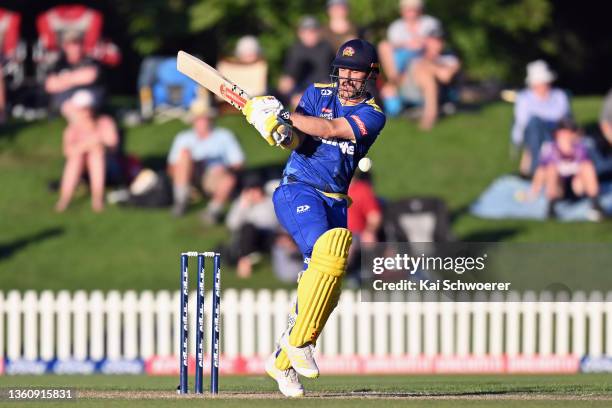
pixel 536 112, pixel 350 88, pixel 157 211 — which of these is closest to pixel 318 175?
pixel 350 88

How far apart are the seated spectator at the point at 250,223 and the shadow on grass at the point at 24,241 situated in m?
2.67

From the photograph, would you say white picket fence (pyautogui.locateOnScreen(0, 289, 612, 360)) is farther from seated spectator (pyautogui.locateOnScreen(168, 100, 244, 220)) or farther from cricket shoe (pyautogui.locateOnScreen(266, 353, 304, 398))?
cricket shoe (pyautogui.locateOnScreen(266, 353, 304, 398))

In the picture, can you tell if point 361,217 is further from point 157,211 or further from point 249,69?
point 249,69

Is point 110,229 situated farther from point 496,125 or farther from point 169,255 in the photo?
point 496,125

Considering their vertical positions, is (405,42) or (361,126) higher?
(405,42)

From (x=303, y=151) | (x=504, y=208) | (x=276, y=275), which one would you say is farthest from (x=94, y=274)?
(x=303, y=151)

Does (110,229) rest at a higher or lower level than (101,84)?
lower

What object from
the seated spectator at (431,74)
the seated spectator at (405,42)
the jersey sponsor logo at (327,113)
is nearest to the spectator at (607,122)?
the seated spectator at (431,74)

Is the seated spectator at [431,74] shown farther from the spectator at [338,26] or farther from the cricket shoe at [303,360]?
the cricket shoe at [303,360]

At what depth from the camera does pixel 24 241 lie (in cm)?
1808

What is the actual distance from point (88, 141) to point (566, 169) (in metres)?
5.98

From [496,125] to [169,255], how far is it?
5445 millimetres

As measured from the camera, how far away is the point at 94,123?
18.2 m

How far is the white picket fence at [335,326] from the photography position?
14734mm
